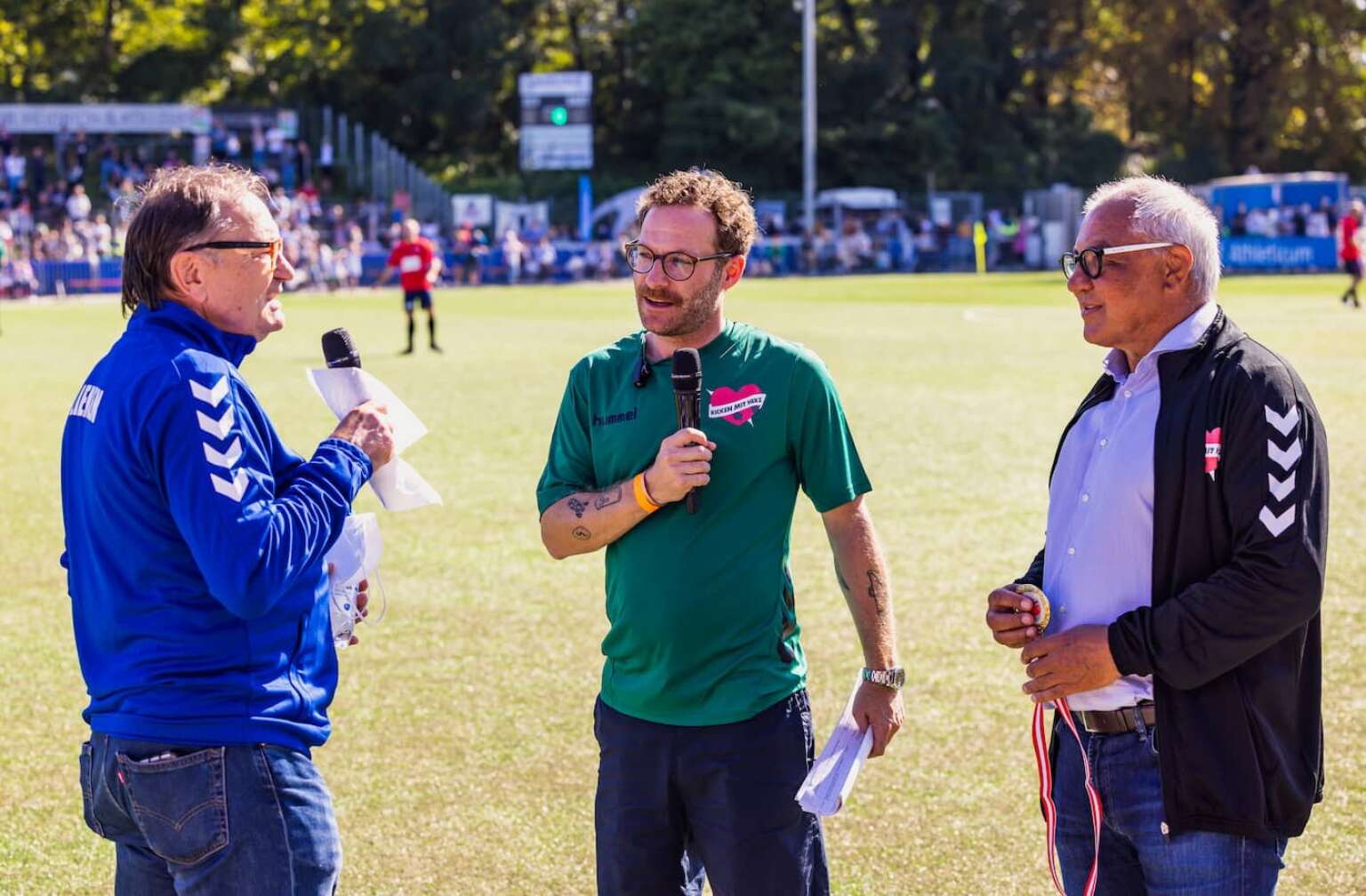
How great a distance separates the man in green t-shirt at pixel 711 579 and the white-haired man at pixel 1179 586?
555 mm

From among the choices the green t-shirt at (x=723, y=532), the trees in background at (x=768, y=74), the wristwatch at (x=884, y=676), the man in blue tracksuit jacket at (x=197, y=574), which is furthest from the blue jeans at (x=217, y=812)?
the trees in background at (x=768, y=74)

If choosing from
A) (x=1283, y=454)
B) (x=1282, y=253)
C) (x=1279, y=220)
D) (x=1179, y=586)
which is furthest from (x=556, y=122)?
(x=1283, y=454)

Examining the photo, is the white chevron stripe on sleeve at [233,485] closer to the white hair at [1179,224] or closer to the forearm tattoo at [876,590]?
the forearm tattoo at [876,590]

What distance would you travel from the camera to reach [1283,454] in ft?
10.2

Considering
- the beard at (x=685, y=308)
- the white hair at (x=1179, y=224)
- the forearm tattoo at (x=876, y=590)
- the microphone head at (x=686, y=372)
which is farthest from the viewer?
the forearm tattoo at (x=876, y=590)

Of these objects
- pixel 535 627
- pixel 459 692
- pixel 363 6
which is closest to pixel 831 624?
pixel 535 627

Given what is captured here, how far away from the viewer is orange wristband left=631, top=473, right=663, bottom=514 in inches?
141

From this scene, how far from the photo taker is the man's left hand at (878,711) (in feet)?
12.4

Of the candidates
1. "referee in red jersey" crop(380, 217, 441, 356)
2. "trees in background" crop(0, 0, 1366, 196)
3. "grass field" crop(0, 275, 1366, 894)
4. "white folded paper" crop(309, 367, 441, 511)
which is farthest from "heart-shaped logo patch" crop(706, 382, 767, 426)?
"trees in background" crop(0, 0, 1366, 196)

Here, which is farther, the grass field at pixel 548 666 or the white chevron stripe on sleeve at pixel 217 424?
the grass field at pixel 548 666

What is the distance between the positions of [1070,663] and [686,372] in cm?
105

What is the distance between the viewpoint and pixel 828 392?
3.79 metres

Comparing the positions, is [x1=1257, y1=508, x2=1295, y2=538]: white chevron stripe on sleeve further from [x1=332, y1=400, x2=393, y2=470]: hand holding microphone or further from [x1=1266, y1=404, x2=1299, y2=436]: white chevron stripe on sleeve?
[x1=332, y1=400, x2=393, y2=470]: hand holding microphone

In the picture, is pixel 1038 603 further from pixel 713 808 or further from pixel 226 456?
pixel 226 456
